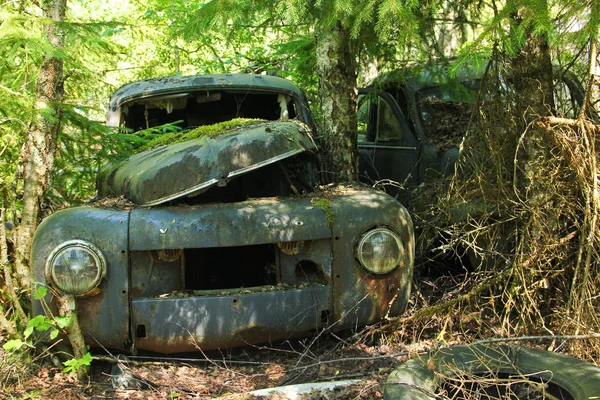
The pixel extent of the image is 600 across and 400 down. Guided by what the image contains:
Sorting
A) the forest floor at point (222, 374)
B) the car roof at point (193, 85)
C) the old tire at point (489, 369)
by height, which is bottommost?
the forest floor at point (222, 374)

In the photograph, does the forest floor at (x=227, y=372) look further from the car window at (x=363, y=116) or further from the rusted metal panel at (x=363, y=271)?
the car window at (x=363, y=116)

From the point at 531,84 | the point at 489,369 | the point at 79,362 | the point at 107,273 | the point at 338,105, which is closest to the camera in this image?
the point at 489,369

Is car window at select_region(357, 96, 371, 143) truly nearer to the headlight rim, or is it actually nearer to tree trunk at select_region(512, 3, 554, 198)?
tree trunk at select_region(512, 3, 554, 198)

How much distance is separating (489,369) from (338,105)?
3.05 m

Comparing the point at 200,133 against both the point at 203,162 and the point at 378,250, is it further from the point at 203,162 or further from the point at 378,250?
the point at 378,250

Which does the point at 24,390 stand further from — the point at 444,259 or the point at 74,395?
the point at 444,259

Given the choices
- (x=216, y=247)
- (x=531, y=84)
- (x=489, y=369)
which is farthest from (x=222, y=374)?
(x=531, y=84)

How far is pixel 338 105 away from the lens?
5188 millimetres

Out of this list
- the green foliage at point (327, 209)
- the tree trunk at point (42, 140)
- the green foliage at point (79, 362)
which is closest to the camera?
the green foliage at point (79, 362)

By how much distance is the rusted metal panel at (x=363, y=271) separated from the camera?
11.7 ft

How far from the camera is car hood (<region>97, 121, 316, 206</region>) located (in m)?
3.58

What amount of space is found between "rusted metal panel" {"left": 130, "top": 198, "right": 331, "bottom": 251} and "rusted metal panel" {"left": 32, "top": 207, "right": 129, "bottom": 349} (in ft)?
0.35

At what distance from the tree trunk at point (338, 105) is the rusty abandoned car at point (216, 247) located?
1.13m

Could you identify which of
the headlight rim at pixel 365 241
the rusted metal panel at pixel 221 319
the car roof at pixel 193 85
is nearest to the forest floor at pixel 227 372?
the rusted metal panel at pixel 221 319
